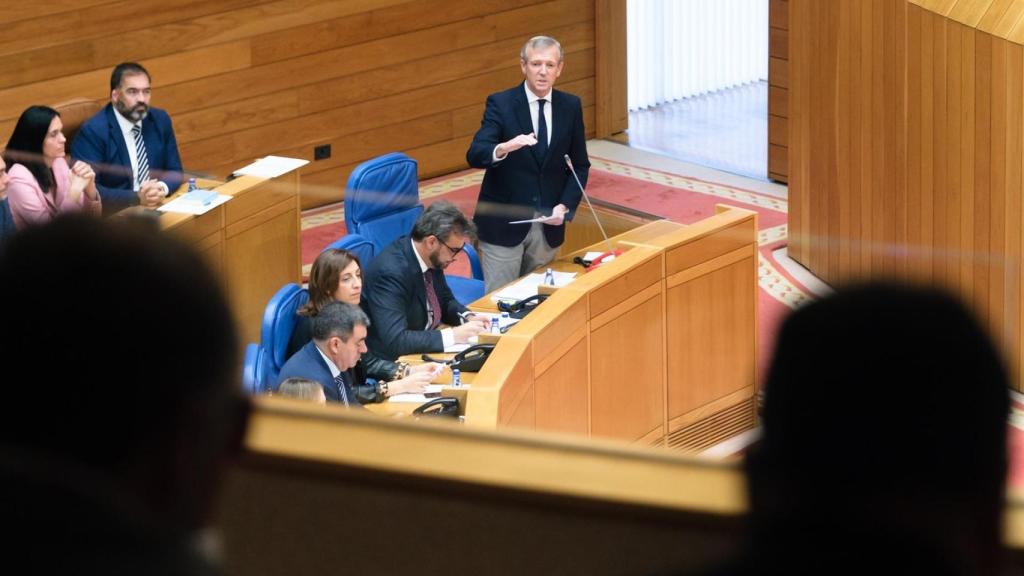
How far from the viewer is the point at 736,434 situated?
22.0ft

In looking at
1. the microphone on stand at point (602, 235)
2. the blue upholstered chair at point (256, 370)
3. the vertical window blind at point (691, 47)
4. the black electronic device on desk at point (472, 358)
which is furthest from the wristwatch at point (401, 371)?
the vertical window blind at point (691, 47)

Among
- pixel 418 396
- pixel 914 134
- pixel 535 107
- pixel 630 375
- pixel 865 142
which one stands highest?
pixel 535 107

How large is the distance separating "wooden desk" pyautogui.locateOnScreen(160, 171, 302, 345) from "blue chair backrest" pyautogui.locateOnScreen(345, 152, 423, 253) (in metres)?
0.40

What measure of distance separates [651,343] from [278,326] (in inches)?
65.4

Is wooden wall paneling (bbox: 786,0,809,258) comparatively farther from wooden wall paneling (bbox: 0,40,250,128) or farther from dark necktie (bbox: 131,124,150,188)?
dark necktie (bbox: 131,124,150,188)

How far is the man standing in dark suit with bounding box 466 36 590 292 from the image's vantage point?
22.2 ft

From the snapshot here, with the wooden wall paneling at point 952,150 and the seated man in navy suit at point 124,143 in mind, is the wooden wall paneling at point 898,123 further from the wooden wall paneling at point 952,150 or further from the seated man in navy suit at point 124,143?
the seated man in navy suit at point 124,143

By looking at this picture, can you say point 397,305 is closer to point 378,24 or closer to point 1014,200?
point 1014,200

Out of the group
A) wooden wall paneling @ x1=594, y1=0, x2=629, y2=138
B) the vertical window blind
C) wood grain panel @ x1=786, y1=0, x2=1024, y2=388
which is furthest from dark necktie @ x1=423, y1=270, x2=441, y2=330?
the vertical window blind

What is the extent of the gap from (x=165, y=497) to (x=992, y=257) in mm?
6461

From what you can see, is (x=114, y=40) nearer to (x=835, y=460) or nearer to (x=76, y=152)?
(x=76, y=152)

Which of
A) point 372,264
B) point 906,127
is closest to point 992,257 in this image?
point 906,127

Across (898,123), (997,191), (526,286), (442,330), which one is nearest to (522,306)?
(526,286)

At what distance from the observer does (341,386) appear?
4965mm
